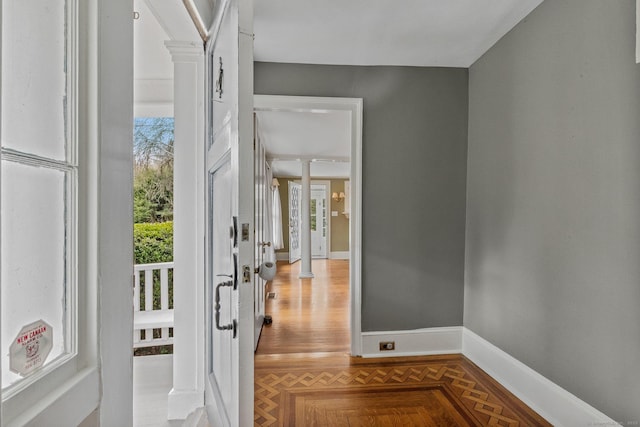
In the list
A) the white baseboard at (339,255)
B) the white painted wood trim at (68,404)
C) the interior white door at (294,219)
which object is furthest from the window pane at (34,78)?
the white baseboard at (339,255)

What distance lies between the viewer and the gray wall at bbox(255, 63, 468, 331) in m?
2.63

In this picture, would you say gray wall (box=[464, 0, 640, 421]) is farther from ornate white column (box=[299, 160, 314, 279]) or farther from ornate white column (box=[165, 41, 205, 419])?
ornate white column (box=[299, 160, 314, 279])

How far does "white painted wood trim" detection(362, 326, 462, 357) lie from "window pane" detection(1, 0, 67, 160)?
2453mm

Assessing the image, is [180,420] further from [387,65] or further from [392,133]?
[387,65]

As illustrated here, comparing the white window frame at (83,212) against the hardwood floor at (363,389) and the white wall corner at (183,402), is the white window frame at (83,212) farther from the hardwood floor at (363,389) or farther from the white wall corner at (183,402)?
the hardwood floor at (363,389)

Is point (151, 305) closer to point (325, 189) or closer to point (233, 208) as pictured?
point (233, 208)

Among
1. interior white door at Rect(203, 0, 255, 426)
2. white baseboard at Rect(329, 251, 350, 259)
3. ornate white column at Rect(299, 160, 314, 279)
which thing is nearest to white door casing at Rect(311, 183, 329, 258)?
white baseboard at Rect(329, 251, 350, 259)

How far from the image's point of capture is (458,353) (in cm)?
268

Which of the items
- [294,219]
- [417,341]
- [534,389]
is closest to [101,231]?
[534,389]

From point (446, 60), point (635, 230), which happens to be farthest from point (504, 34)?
point (635, 230)

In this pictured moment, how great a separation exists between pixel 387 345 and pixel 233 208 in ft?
6.68

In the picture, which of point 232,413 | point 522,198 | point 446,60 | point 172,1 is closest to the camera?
point 232,413

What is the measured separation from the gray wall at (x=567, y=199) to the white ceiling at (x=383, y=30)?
0.20 metres

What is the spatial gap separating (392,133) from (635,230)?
1619 mm
